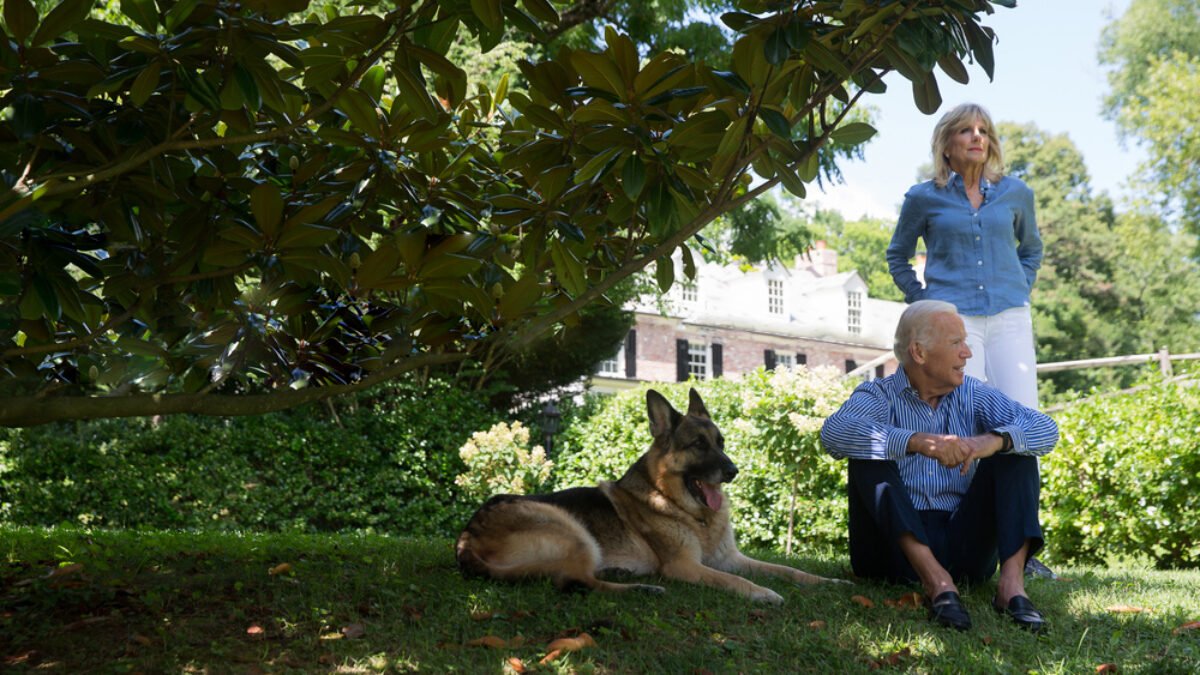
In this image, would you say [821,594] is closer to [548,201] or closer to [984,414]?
[984,414]

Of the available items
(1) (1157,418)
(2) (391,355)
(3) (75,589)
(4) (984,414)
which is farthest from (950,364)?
(1) (1157,418)

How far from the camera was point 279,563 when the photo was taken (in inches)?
207

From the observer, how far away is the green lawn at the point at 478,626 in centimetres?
354

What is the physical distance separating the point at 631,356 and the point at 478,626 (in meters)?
33.6

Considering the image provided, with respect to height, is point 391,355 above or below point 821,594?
above

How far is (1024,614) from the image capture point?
4.16 m

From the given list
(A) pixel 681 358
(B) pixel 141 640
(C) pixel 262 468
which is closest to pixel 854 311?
(A) pixel 681 358

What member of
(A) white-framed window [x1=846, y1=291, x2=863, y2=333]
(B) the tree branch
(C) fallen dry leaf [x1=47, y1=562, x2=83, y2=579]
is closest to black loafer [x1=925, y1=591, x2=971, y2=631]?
(B) the tree branch

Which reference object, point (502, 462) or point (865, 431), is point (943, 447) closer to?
point (865, 431)

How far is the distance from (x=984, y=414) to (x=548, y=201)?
2235 millimetres

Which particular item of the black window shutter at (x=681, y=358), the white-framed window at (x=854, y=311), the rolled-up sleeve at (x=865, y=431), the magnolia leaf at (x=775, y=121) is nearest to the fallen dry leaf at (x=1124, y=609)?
the rolled-up sleeve at (x=865, y=431)

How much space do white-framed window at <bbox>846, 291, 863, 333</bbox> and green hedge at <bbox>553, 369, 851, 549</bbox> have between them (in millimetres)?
30585

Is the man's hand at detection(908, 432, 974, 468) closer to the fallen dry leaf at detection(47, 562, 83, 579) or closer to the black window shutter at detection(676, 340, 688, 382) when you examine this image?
the fallen dry leaf at detection(47, 562, 83, 579)

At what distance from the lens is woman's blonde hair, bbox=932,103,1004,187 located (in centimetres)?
580
